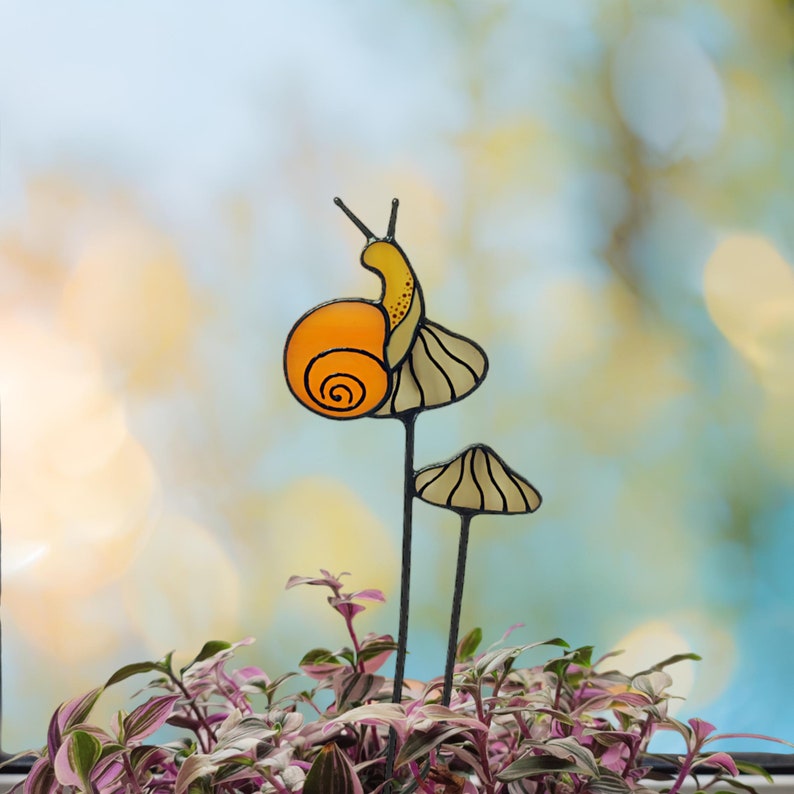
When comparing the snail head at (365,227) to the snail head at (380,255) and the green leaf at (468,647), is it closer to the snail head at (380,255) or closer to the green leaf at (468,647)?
the snail head at (380,255)

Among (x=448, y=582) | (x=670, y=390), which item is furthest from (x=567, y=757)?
(x=670, y=390)

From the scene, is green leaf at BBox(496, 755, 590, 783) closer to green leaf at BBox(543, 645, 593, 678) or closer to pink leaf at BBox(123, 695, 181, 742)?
green leaf at BBox(543, 645, 593, 678)

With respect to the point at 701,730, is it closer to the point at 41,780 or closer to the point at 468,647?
the point at 468,647

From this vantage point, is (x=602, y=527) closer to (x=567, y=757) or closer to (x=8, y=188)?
(x=567, y=757)

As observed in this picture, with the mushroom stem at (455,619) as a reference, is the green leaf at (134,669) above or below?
below

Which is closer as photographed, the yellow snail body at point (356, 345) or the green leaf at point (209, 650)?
the yellow snail body at point (356, 345)

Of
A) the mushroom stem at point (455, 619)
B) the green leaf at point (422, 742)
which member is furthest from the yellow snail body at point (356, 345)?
the green leaf at point (422, 742)
